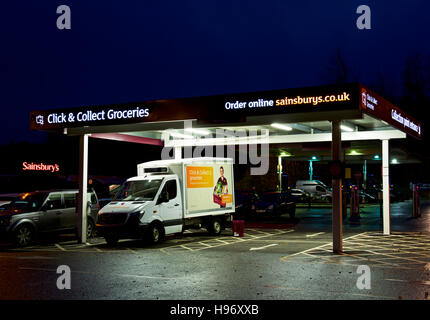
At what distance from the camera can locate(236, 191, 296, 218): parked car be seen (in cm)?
2638

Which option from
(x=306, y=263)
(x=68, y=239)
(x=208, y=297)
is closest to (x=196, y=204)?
(x=68, y=239)

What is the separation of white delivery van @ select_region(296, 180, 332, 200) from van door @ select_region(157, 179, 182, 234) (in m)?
28.4

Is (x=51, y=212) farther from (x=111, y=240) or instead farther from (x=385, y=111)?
(x=385, y=111)

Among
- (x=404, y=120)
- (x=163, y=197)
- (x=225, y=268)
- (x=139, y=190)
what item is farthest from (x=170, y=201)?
(x=404, y=120)

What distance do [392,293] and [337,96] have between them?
605 cm

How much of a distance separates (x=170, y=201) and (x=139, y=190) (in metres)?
1.16

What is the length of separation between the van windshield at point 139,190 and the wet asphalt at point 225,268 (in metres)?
1.57

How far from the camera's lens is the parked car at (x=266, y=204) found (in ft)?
86.5

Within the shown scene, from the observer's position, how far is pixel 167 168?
17.7 m

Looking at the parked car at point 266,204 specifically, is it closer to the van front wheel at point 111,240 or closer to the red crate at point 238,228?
the red crate at point 238,228

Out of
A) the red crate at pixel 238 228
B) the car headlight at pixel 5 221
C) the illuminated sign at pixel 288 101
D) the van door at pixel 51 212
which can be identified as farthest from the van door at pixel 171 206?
the car headlight at pixel 5 221

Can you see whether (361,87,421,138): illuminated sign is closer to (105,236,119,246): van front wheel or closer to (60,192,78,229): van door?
(105,236,119,246): van front wheel

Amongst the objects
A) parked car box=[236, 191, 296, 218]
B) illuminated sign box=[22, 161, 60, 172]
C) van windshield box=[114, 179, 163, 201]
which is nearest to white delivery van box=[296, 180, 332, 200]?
parked car box=[236, 191, 296, 218]

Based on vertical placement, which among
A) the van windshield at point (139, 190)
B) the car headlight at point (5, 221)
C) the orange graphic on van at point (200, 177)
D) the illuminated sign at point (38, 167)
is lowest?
the car headlight at point (5, 221)
